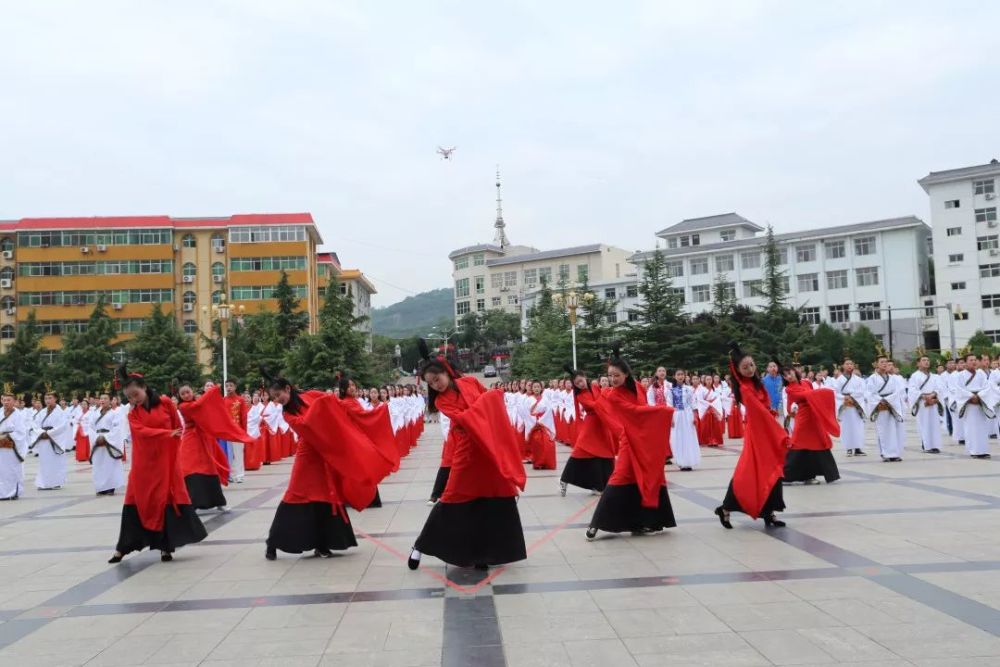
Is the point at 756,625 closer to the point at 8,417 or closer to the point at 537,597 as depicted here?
the point at 537,597

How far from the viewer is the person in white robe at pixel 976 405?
50.1 ft

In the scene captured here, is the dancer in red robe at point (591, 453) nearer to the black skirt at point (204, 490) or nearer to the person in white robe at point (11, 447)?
the black skirt at point (204, 490)

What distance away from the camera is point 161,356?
45156 millimetres

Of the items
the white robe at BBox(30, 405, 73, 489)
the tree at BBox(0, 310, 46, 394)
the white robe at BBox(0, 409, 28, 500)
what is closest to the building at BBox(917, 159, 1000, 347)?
the white robe at BBox(30, 405, 73, 489)

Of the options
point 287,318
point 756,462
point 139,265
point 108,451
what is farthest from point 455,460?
point 139,265

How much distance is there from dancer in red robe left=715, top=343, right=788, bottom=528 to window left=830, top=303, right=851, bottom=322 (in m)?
54.8

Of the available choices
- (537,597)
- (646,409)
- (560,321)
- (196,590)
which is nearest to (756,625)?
(537,597)

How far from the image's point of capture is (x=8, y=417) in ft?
43.7

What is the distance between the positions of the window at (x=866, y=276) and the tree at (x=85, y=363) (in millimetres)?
50286

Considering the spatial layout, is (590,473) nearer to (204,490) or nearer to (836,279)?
(204,490)

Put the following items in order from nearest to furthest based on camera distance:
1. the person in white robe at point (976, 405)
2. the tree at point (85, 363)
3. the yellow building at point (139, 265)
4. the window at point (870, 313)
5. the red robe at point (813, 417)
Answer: the red robe at point (813, 417), the person in white robe at point (976, 405), the tree at point (85, 363), the window at point (870, 313), the yellow building at point (139, 265)

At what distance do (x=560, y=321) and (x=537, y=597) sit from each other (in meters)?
47.1

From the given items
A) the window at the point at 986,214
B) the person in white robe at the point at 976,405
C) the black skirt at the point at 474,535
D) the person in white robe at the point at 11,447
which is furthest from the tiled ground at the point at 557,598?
the window at the point at 986,214

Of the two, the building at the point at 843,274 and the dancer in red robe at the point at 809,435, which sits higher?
the building at the point at 843,274
